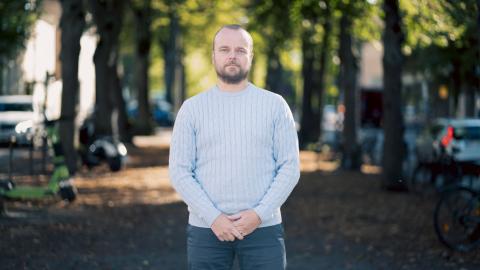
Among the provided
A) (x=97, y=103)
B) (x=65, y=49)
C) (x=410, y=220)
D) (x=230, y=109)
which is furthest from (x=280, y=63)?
(x=230, y=109)

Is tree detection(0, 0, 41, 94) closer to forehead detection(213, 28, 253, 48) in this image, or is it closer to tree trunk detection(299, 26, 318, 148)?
tree trunk detection(299, 26, 318, 148)

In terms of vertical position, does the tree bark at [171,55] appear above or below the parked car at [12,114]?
above

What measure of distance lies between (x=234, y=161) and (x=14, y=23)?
24.0 metres

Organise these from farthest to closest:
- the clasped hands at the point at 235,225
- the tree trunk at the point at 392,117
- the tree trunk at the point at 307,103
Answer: the tree trunk at the point at 307,103
the tree trunk at the point at 392,117
the clasped hands at the point at 235,225

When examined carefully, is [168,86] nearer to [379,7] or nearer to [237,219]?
[379,7]

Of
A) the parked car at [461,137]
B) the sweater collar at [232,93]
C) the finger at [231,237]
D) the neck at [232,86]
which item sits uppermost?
the neck at [232,86]

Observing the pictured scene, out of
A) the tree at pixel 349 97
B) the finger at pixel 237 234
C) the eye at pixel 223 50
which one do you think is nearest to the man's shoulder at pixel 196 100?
the eye at pixel 223 50

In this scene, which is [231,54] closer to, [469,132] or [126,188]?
[126,188]

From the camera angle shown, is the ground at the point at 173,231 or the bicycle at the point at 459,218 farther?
the bicycle at the point at 459,218

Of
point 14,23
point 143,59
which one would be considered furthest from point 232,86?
point 143,59

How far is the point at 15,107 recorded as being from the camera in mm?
34125

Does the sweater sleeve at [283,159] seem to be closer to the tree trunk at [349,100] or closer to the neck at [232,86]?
the neck at [232,86]

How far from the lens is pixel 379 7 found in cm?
1798

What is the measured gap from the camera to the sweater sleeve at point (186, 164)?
4457 mm
